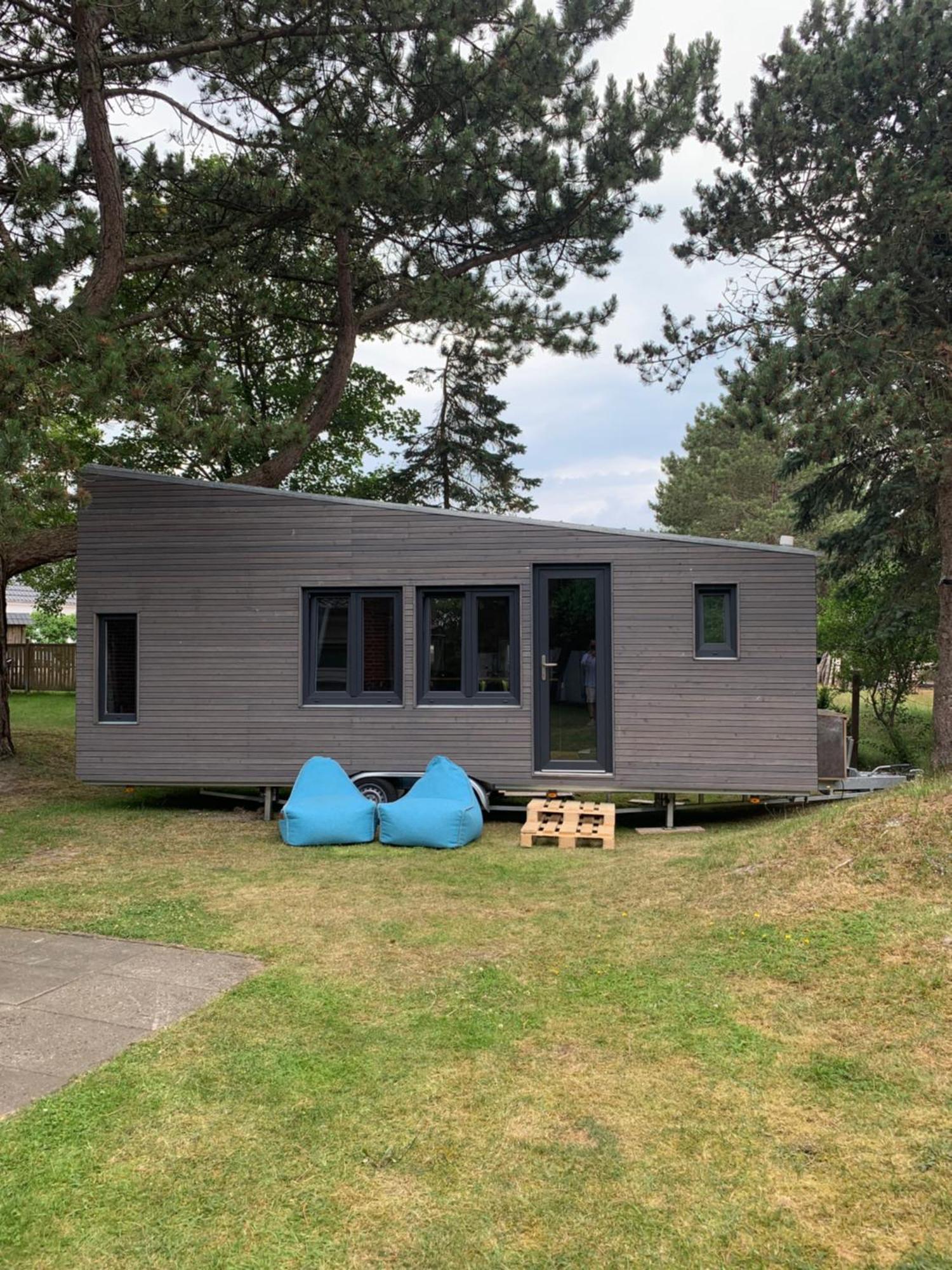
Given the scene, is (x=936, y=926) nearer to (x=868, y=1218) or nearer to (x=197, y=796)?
(x=868, y=1218)

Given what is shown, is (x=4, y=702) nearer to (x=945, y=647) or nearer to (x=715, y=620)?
(x=715, y=620)

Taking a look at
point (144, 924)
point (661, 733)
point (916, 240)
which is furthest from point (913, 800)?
point (916, 240)

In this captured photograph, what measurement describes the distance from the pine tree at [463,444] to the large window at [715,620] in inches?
462

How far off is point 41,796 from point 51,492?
4646 mm

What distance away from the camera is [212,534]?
953 centimetres

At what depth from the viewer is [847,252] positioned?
11.3 meters

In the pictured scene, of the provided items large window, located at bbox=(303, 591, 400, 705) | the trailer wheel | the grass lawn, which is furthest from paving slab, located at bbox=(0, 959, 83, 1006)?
large window, located at bbox=(303, 591, 400, 705)

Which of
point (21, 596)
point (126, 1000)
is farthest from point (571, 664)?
point (21, 596)

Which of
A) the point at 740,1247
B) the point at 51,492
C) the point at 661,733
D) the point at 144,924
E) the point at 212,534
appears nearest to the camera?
the point at 740,1247

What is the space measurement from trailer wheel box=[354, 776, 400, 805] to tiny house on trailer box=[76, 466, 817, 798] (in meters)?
0.02

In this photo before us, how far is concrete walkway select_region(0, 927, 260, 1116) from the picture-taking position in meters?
3.43

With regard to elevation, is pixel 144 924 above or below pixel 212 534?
below

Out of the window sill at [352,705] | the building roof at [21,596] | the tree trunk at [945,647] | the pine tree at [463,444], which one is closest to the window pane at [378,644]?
the window sill at [352,705]

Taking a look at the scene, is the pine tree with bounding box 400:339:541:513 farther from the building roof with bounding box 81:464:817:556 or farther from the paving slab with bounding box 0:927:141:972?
the paving slab with bounding box 0:927:141:972
